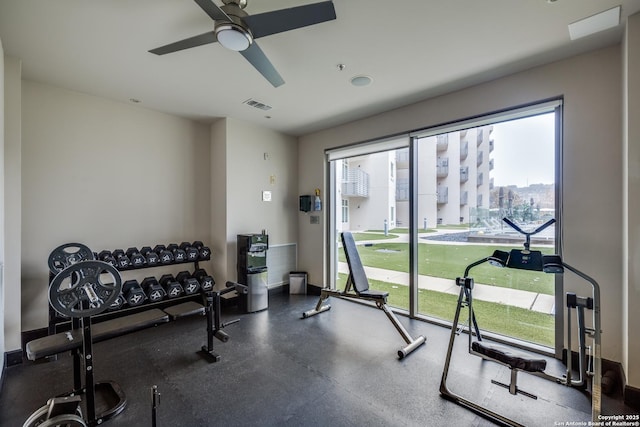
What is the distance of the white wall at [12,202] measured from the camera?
8.83 feet

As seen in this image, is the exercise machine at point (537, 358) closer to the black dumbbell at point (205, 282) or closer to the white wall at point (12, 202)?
the black dumbbell at point (205, 282)

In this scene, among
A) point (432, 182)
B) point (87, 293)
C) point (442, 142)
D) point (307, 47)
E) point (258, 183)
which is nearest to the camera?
point (87, 293)

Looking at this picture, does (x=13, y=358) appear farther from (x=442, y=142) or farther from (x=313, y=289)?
(x=442, y=142)

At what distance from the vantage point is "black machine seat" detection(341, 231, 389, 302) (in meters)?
3.35

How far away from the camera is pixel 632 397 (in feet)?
7.02

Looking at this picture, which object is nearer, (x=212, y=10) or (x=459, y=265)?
(x=212, y=10)

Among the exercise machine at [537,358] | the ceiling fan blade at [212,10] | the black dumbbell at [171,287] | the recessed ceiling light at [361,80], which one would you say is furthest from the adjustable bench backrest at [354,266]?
the ceiling fan blade at [212,10]

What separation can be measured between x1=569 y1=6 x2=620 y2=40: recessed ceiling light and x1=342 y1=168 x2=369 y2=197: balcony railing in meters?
3.00

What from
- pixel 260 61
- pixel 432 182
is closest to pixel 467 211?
pixel 432 182

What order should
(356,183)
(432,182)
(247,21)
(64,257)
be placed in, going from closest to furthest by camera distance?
1. (247,21)
2. (64,257)
3. (432,182)
4. (356,183)

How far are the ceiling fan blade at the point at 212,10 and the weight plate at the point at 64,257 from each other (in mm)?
2907

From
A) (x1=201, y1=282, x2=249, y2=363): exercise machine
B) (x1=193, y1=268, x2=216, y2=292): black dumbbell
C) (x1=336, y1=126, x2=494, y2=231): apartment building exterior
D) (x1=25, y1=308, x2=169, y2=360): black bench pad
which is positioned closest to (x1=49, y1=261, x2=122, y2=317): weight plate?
(x1=25, y1=308, x2=169, y2=360): black bench pad

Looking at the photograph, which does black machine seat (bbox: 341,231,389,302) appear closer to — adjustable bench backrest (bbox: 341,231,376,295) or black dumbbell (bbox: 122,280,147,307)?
adjustable bench backrest (bbox: 341,231,376,295)

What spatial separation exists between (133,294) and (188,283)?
2.03 feet
